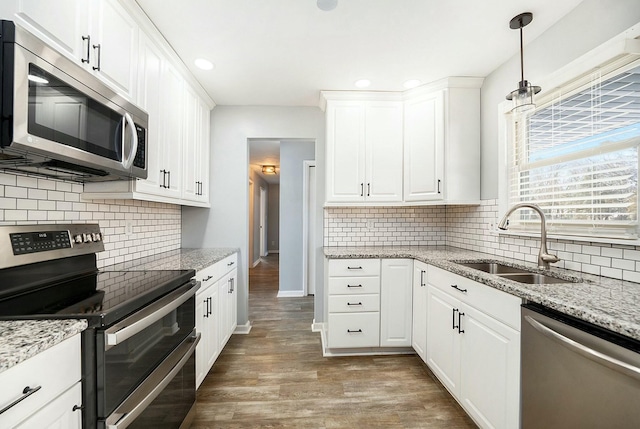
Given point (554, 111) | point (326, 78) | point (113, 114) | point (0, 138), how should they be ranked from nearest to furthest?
point (0, 138), point (113, 114), point (554, 111), point (326, 78)

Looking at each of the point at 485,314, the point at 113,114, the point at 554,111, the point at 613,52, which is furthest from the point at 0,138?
the point at 554,111

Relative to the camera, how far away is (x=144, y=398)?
1110 millimetres

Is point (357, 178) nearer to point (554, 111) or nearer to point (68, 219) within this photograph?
point (554, 111)

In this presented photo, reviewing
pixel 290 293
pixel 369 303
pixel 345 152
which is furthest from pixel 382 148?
pixel 290 293

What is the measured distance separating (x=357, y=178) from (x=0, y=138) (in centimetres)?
234

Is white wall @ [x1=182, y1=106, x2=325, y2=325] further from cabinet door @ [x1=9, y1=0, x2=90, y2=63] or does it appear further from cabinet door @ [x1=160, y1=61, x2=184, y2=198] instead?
cabinet door @ [x1=9, y1=0, x2=90, y2=63]

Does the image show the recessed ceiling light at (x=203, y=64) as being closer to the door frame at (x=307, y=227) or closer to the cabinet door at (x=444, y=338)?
the door frame at (x=307, y=227)

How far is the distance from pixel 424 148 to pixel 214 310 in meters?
2.31

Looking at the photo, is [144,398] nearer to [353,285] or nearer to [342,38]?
[353,285]

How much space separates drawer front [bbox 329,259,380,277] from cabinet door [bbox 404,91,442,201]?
755 mm

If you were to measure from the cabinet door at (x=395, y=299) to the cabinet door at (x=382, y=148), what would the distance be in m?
0.69

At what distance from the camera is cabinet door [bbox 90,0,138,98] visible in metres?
1.37

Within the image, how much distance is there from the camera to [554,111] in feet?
6.08

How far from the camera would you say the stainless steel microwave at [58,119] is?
890 millimetres
